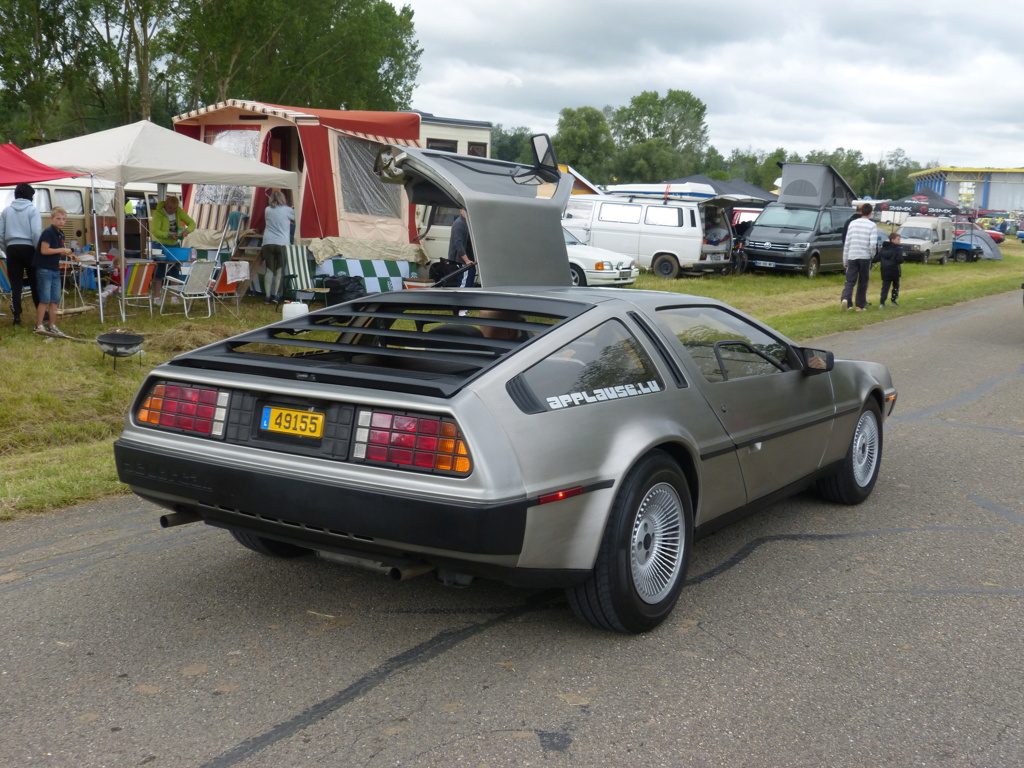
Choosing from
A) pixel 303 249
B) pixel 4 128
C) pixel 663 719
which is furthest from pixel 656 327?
pixel 4 128

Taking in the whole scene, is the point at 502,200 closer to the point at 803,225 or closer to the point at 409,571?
the point at 409,571

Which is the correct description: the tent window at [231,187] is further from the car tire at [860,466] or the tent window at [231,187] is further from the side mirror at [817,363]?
the side mirror at [817,363]

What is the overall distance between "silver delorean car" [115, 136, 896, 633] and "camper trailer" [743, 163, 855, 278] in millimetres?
20699

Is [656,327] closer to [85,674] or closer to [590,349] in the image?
[590,349]

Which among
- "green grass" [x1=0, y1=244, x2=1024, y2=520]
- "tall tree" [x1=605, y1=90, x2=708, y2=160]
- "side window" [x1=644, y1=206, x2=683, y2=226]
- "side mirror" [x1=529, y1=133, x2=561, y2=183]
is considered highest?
"tall tree" [x1=605, y1=90, x2=708, y2=160]

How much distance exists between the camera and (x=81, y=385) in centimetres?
913

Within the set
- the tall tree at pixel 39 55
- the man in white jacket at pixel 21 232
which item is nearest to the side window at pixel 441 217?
the man in white jacket at pixel 21 232

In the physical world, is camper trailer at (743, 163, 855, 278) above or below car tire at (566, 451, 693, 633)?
above

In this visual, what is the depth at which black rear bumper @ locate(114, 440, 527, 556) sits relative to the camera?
3.21 m

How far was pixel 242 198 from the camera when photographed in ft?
55.6

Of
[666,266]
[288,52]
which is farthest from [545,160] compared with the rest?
[288,52]

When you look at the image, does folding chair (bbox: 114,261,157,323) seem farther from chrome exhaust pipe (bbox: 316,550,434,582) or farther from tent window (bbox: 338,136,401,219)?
chrome exhaust pipe (bbox: 316,550,434,582)

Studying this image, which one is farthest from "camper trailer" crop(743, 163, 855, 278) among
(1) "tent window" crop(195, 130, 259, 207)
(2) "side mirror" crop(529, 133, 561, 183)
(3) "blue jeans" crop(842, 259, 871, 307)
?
(2) "side mirror" crop(529, 133, 561, 183)

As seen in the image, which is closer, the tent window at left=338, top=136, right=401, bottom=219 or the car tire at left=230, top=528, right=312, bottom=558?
the car tire at left=230, top=528, right=312, bottom=558
